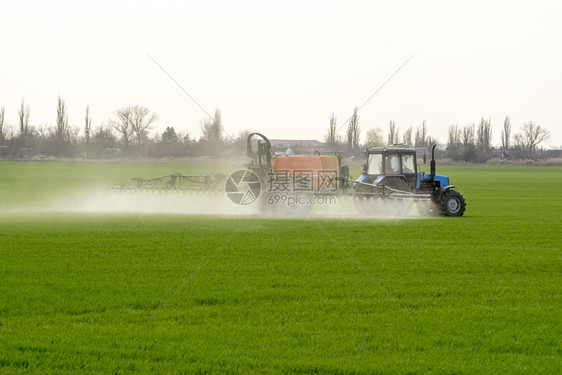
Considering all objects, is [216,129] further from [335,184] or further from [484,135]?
[484,135]


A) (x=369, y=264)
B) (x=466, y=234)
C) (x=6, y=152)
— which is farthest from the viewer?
(x=6, y=152)

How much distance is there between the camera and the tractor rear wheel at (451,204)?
78.1 ft

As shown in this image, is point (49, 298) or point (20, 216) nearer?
point (49, 298)

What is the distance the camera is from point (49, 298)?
9.27 metres

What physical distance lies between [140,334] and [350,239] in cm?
915

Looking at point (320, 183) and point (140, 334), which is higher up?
point (320, 183)

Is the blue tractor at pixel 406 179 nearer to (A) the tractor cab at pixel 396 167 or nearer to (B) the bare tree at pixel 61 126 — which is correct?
(A) the tractor cab at pixel 396 167

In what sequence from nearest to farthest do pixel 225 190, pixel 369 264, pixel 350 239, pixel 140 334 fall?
1. pixel 140 334
2. pixel 369 264
3. pixel 350 239
4. pixel 225 190

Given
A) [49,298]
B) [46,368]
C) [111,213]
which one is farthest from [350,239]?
[111,213]

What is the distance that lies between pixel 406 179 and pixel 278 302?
1595cm

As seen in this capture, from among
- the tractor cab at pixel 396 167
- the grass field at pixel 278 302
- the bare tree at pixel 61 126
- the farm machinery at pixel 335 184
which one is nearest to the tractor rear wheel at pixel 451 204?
the farm machinery at pixel 335 184

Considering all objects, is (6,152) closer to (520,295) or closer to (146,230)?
(146,230)

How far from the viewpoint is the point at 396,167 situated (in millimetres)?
24266

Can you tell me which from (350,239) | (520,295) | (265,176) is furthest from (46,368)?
(265,176)
